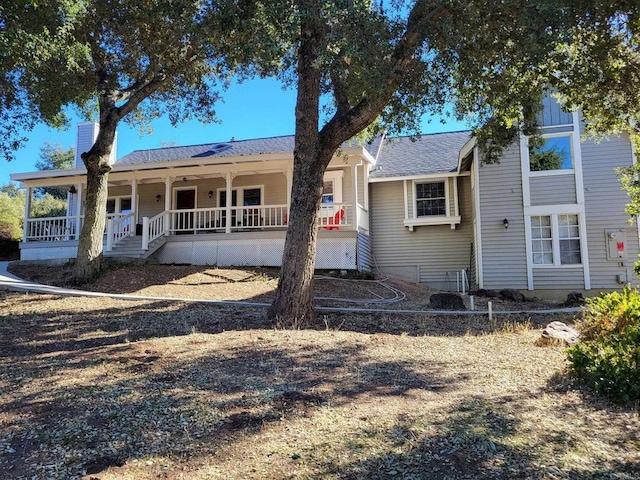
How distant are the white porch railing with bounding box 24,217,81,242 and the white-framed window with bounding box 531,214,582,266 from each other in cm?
1516

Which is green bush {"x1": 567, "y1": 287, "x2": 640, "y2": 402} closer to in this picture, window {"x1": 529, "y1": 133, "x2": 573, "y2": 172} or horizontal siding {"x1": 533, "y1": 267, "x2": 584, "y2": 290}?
horizontal siding {"x1": 533, "y1": 267, "x2": 584, "y2": 290}

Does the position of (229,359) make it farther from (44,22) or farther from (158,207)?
(158,207)

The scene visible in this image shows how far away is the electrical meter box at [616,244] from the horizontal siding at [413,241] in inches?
162

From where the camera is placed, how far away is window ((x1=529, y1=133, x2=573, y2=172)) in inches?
541

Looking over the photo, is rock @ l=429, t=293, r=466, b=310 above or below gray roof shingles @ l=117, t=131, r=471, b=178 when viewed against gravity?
below

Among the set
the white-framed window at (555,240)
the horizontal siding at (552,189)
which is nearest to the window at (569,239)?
the white-framed window at (555,240)

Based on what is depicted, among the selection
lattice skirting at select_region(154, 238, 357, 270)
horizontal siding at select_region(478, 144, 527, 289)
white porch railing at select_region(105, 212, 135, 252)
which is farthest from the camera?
white porch railing at select_region(105, 212, 135, 252)

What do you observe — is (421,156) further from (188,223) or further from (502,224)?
(188,223)

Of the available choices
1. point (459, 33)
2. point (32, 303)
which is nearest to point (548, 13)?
point (459, 33)

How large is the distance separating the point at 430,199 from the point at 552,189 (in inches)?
157

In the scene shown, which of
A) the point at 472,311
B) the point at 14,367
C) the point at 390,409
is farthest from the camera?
the point at 472,311

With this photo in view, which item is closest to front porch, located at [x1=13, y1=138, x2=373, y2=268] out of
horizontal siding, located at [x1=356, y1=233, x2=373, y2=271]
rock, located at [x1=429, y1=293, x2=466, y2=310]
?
horizontal siding, located at [x1=356, y1=233, x2=373, y2=271]

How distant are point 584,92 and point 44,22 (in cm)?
928

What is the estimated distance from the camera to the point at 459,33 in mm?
7277
